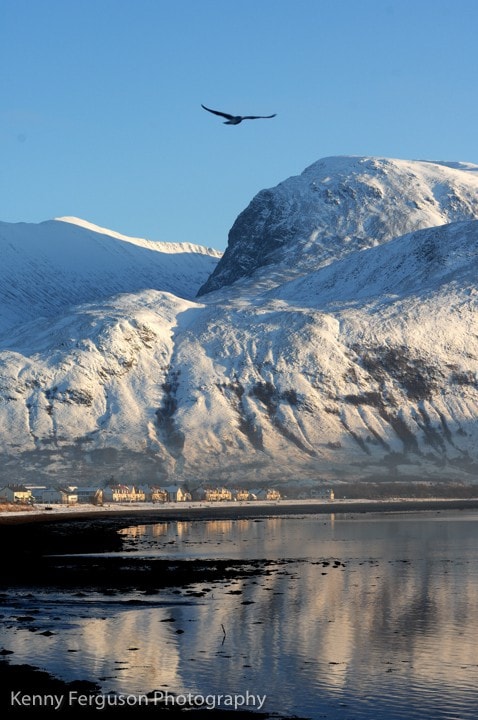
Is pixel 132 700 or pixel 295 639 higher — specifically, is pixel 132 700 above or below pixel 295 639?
above

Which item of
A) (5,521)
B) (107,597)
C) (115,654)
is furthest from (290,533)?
(115,654)

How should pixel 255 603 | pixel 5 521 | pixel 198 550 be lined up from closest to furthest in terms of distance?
pixel 255 603, pixel 198 550, pixel 5 521

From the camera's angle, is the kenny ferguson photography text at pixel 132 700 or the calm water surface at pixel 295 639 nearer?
the kenny ferguson photography text at pixel 132 700

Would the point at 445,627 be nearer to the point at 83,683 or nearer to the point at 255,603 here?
the point at 255,603

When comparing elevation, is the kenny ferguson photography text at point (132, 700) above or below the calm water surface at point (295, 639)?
above

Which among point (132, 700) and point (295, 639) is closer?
point (132, 700)
